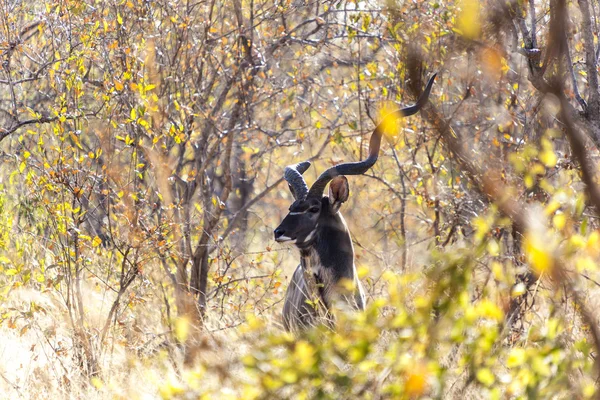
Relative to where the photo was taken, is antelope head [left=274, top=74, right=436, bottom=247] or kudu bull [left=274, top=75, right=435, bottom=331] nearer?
kudu bull [left=274, top=75, right=435, bottom=331]

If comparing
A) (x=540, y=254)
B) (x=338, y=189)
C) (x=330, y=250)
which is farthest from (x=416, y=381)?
(x=338, y=189)

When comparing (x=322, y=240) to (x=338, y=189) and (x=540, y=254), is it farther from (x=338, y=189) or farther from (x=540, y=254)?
(x=540, y=254)

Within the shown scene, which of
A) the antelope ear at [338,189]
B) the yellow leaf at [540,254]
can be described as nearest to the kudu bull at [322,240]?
the antelope ear at [338,189]

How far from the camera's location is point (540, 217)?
3.45 m

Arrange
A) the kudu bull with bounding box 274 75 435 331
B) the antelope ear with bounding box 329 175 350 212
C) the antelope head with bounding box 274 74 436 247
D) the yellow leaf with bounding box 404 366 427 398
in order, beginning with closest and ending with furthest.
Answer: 1. the yellow leaf with bounding box 404 366 427 398
2. the kudu bull with bounding box 274 75 435 331
3. the antelope head with bounding box 274 74 436 247
4. the antelope ear with bounding box 329 175 350 212

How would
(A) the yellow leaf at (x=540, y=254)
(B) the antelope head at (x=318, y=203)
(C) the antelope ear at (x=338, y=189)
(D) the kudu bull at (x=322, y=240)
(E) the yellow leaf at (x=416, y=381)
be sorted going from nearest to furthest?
(A) the yellow leaf at (x=540, y=254), (E) the yellow leaf at (x=416, y=381), (D) the kudu bull at (x=322, y=240), (B) the antelope head at (x=318, y=203), (C) the antelope ear at (x=338, y=189)

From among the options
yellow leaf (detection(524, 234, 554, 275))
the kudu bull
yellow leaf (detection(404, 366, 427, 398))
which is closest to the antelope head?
the kudu bull

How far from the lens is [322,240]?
7.09 m

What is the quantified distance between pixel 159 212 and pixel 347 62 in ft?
Result: 9.26

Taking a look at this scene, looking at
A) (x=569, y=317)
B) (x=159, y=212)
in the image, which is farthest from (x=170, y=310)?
(x=569, y=317)

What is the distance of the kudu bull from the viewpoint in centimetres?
683

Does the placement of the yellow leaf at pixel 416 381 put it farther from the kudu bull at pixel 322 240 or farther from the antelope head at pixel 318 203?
the antelope head at pixel 318 203

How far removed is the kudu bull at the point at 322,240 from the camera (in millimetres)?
6832

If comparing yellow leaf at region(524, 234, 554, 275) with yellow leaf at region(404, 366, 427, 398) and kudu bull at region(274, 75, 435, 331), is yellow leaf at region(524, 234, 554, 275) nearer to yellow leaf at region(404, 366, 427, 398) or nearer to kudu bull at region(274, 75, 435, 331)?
yellow leaf at region(404, 366, 427, 398)
